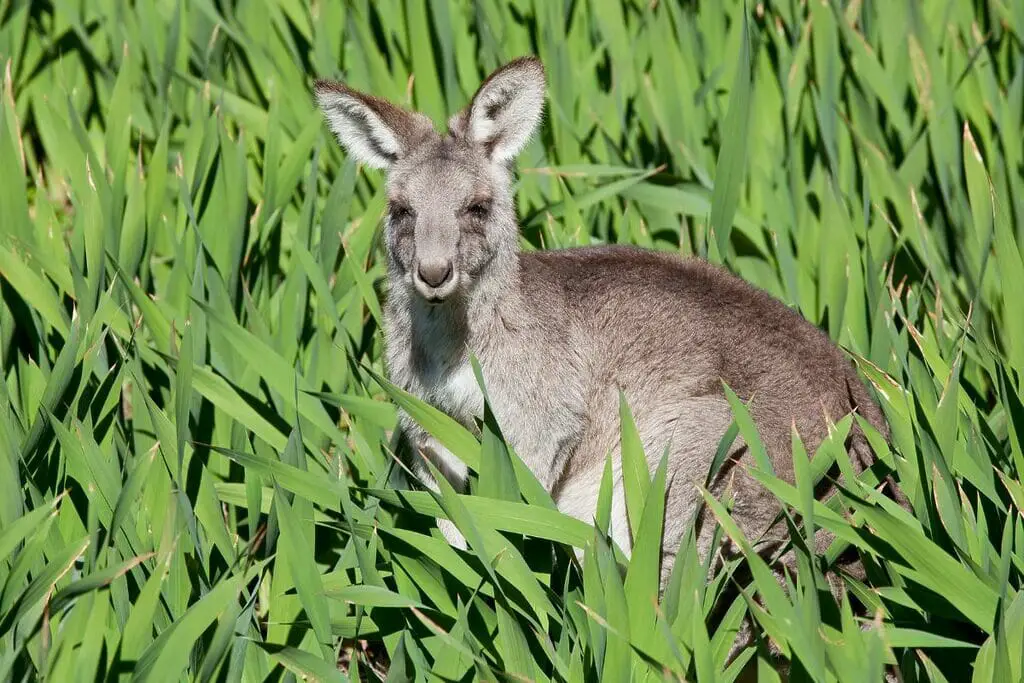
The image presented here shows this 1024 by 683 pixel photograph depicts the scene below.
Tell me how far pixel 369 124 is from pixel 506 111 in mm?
409

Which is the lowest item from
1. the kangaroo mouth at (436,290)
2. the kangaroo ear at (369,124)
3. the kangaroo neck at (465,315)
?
the kangaroo neck at (465,315)

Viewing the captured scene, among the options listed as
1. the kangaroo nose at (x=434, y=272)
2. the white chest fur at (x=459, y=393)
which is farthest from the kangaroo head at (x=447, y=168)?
the white chest fur at (x=459, y=393)

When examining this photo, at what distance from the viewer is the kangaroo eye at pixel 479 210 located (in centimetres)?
356

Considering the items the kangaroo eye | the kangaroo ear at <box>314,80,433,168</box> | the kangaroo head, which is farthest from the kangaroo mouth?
the kangaroo ear at <box>314,80,433,168</box>

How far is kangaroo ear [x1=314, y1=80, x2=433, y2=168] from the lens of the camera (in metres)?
3.60

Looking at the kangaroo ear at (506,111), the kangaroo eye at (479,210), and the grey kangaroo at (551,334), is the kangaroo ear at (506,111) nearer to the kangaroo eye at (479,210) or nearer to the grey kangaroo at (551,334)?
the grey kangaroo at (551,334)

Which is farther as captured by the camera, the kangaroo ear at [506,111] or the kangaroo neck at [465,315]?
the kangaroo neck at [465,315]

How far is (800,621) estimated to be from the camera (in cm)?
234

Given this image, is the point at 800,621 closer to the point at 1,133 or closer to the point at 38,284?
the point at 38,284

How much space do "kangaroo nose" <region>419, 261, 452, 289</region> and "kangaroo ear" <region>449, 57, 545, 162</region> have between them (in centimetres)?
54

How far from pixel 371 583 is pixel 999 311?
7.44 feet

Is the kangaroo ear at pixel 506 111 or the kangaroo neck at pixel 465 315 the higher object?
the kangaroo ear at pixel 506 111

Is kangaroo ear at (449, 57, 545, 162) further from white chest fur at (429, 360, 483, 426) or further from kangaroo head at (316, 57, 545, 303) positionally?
white chest fur at (429, 360, 483, 426)

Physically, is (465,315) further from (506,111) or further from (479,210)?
(506,111)
